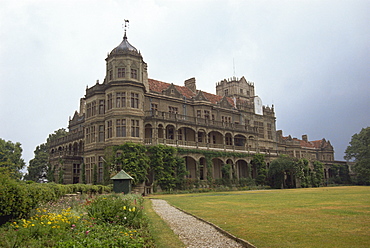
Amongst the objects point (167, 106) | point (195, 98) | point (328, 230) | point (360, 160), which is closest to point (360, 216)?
point (328, 230)

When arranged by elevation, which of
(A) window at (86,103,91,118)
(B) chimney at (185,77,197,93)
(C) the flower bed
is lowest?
(C) the flower bed

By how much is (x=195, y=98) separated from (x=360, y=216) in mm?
35138

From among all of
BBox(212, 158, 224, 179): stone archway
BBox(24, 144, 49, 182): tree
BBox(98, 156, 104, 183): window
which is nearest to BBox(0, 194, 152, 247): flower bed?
BBox(98, 156, 104, 183): window

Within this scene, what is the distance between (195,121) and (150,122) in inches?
296

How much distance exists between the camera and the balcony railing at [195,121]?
38.3 metres

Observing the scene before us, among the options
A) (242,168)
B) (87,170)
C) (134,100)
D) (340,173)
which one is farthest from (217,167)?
(340,173)

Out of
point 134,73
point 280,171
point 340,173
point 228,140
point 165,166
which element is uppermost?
point 134,73

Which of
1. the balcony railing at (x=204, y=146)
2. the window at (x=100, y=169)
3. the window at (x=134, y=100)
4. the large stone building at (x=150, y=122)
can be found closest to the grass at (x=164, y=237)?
the large stone building at (x=150, y=122)

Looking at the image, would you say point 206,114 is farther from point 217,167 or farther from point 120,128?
point 120,128

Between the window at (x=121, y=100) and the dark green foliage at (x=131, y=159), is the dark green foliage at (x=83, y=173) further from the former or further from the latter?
the window at (x=121, y=100)

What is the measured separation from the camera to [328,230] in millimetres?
9117

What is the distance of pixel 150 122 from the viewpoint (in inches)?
1494

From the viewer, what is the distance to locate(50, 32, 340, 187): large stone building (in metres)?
36.4

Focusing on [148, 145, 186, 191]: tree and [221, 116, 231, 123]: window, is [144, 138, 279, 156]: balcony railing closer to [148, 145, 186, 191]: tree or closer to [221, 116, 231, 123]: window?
[148, 145, 186, 191]: tree
